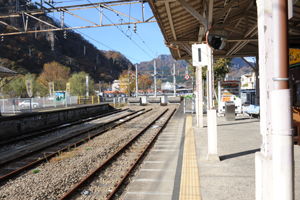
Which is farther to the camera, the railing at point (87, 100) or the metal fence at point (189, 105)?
the railing at point (87, 100)

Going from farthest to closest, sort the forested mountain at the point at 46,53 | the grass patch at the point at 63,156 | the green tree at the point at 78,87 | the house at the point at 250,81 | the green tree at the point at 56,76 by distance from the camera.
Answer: the forested mountain at the point at 46,53 < the house at the point at 250,81 < the green tree at the point at 56,76 < the green tree at the point at 78,87 < the grass patch at the point at 63,156

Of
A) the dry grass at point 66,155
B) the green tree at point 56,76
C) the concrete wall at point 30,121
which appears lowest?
the dry grass at point 66,155

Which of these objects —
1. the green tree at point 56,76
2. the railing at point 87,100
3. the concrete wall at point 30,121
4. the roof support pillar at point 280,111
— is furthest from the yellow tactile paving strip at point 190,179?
the green tree at point 56,76

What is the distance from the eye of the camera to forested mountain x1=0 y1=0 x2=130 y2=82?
82625 millimetres

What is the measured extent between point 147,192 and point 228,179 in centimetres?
A: 172

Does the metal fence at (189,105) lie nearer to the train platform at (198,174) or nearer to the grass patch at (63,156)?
the train platform at (198,174)

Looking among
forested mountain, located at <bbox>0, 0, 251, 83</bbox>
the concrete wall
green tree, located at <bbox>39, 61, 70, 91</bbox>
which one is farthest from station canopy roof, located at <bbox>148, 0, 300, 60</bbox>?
forested mountain, located at <bbox>0, 0, 251, 83</bbox>

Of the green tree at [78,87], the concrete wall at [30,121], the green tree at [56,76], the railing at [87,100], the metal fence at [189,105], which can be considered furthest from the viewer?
the green tree at [56,76]

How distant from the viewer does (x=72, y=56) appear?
11838cm

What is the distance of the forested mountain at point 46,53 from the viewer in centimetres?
8262

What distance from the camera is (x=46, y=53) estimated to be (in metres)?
95.4

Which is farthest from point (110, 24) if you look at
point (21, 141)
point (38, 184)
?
point (38, 184)

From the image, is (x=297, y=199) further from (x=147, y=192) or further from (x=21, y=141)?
(x=21, y=141)

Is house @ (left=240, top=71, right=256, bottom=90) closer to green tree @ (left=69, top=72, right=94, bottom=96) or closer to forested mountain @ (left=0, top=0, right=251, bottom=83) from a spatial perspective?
forested mountain @ (left=0, top=0, right=251, bottom=83)
